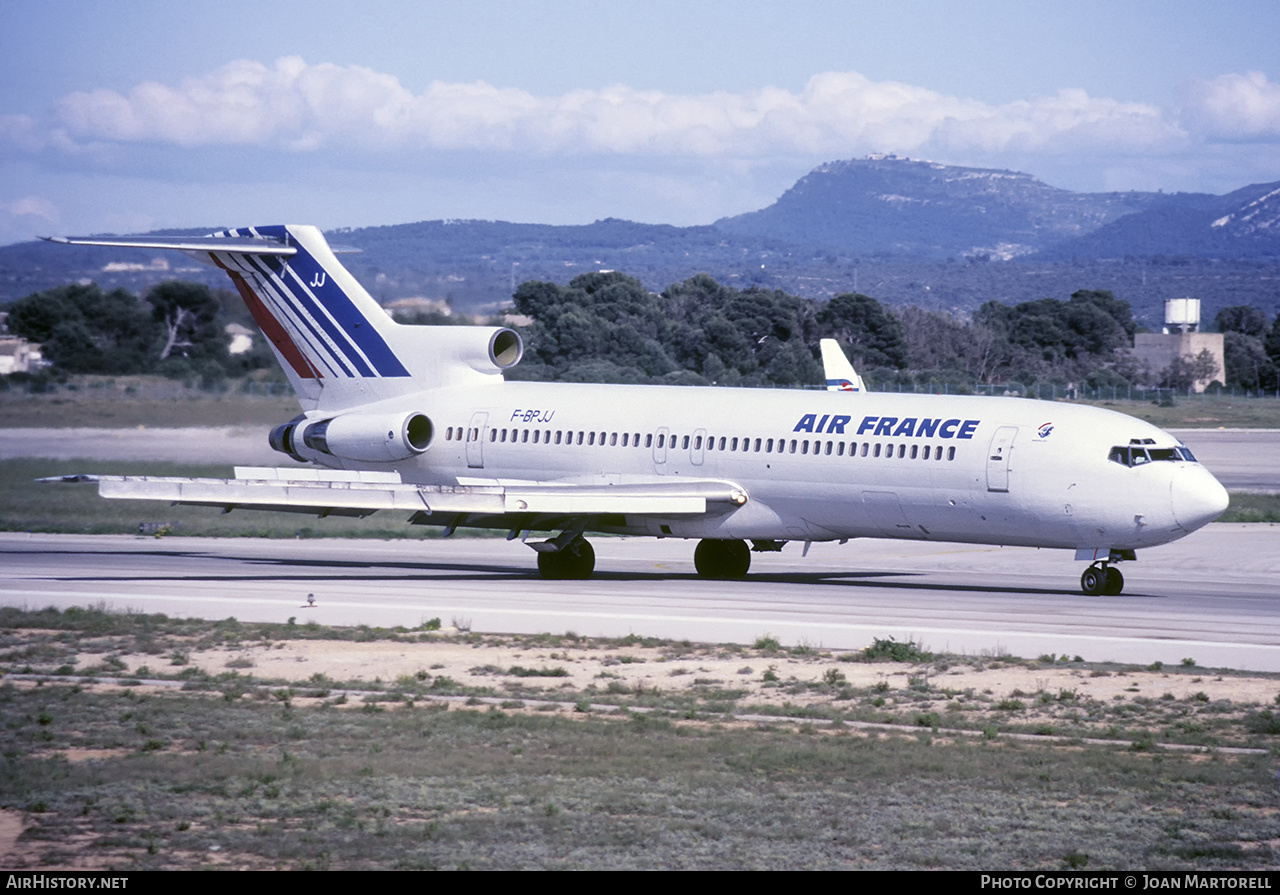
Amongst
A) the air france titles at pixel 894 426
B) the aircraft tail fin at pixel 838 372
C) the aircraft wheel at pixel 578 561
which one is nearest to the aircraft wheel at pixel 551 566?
the aircraft wheel at pixel 578 561

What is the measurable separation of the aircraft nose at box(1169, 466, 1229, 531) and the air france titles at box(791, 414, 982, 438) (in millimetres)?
3867

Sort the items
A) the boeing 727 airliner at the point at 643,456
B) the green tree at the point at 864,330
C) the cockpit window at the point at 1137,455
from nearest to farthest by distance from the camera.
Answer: the cockpit window at the point at 1137,455, the boeing 727 airliner at the point at 643,456, the green tree at the point at 864,330

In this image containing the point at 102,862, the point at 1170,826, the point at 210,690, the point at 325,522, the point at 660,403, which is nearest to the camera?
the point at 102,862

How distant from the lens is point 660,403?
35.8 m

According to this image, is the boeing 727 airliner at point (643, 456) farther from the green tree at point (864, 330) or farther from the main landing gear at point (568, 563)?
the green tree at point (864, 330)

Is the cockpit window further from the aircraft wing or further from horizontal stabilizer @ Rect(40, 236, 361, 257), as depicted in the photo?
horizontal stabilizer @ Rect(40, 236, 361, 257)

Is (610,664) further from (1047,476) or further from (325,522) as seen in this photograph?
(325,522)

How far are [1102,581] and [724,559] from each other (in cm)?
819

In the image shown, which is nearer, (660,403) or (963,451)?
(963,451)

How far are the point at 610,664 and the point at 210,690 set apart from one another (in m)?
5.33

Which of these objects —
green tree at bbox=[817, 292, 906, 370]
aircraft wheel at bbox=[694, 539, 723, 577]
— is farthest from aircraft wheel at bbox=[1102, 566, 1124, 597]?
green tree at bbox=[817, 292, 906, 370]

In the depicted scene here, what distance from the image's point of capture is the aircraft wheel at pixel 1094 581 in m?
31.0

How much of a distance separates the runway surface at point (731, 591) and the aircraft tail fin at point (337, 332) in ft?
14.0

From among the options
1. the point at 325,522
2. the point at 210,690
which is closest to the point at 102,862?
the point at 210,690
